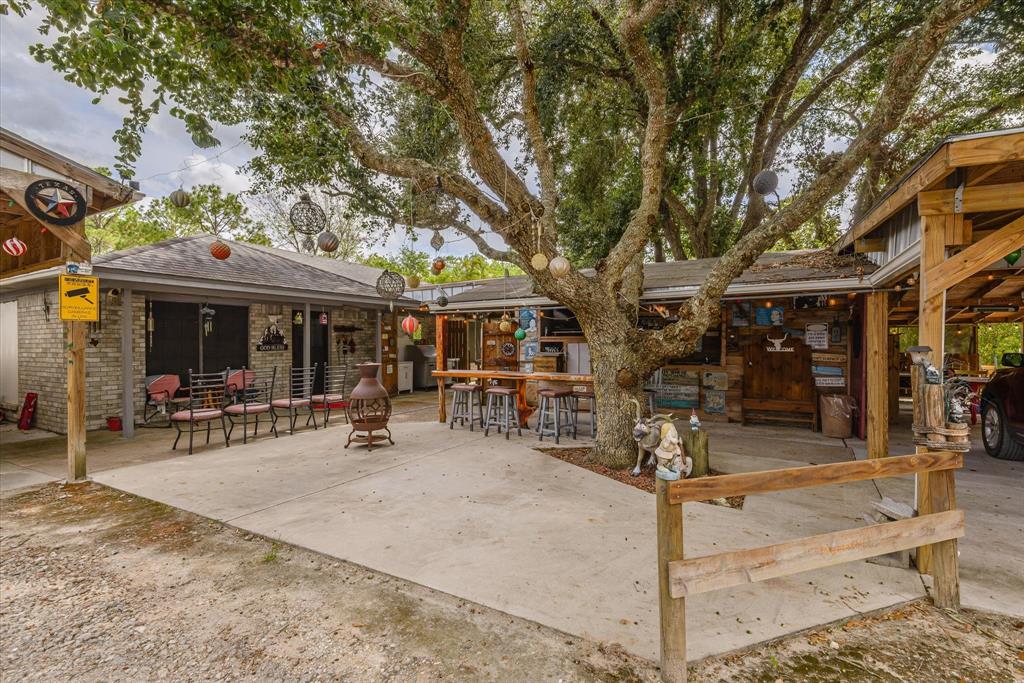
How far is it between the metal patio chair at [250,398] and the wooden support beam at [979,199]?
290 inches

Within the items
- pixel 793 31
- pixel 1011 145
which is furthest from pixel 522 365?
pixel 793 31

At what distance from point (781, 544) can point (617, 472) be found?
9.84ft

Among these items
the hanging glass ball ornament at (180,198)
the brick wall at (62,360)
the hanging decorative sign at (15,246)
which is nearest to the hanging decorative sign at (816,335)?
the hanging glass ball ornament at (180,198)

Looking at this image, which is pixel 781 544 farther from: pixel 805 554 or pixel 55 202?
pixel 55 202

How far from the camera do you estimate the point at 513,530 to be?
354 cm

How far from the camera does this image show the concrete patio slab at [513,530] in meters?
2.47

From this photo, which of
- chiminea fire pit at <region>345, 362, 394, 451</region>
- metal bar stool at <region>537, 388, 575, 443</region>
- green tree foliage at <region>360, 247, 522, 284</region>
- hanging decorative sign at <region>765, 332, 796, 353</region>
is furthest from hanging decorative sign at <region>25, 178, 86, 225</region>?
green tree foliage at <region>360, 247, 522, 284</region>

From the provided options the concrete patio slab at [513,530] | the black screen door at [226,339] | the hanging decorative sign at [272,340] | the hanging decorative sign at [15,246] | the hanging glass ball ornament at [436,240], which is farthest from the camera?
the hanging decorative sign at [272,340]

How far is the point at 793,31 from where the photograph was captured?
878cm

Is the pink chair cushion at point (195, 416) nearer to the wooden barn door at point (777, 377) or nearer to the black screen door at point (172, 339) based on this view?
the black screen door at point (172, 339)

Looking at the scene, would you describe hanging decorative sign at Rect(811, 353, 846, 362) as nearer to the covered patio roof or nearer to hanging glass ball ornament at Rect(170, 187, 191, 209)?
the covered patio roof

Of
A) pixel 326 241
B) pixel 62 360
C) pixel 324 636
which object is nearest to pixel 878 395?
pixel 324 636

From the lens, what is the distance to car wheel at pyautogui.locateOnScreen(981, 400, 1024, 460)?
557 centimetres

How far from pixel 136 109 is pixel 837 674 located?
677 centimetres
